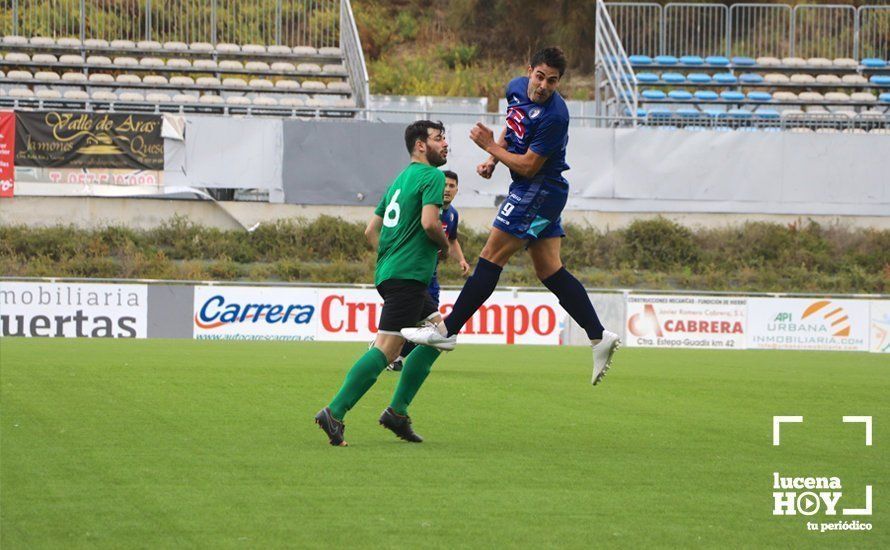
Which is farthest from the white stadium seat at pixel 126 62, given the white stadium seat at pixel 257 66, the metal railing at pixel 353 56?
the metal railing at pixel 353 56

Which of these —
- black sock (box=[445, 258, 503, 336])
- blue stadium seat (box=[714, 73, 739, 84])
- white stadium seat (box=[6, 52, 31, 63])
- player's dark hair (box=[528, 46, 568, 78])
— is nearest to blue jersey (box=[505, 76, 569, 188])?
player's dark hair (box=[528, 46, 568, 78])

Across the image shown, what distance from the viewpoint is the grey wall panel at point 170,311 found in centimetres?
2378

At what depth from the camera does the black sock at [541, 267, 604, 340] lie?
7793mm

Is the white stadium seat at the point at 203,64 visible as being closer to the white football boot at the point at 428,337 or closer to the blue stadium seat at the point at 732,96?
the blue stadium seat at the point at 732,96

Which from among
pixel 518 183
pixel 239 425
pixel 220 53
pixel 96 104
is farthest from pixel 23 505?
pixel 220 53

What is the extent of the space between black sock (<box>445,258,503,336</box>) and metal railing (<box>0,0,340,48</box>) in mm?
29473

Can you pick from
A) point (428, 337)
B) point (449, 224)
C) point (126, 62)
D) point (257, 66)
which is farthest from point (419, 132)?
point (126, 62)

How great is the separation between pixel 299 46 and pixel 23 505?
107 feet

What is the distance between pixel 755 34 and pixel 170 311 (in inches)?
880

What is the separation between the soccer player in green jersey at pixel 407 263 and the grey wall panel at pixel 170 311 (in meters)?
17.0

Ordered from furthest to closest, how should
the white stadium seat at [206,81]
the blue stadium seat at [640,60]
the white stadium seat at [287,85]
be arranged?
the blue stadium seat at [640,60], the white stadium seat at [287,85], the white stadium seat at [206,81]

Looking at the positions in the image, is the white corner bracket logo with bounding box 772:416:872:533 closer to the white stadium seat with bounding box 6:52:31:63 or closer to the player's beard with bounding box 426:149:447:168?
the player's beard with bounding box 426:149:447:168

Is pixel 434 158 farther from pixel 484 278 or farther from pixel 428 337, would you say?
pixel 428 337

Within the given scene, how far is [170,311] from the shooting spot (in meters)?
23.8
